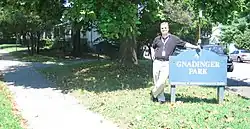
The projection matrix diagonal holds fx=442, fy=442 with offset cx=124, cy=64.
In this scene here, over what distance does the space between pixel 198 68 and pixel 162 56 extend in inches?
33.1

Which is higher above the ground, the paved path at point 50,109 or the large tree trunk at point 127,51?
the large tree trunk at point 127,51

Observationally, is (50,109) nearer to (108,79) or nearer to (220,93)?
(220,93)

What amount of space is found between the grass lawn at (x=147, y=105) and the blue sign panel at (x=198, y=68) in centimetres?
53

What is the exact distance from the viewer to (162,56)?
388 inches

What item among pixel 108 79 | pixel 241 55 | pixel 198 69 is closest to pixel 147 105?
pixel 198 69

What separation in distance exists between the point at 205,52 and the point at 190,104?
3.93ft

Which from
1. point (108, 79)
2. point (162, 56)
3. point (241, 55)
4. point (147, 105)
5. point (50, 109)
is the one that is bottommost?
point (50, 109)

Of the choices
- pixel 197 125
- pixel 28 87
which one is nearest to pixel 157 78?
pixel 197 125

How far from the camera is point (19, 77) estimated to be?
57.9 feet

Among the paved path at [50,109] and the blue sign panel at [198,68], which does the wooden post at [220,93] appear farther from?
the paved path at [50,109]

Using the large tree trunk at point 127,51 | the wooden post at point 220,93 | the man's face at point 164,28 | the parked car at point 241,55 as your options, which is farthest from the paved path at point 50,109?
the parked car at point 241,55

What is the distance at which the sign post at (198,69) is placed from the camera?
32.1 feet

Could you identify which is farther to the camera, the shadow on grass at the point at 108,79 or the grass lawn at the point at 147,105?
the shadow on grass at the point at 108,79

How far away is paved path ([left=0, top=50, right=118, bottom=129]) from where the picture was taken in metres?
8.36
